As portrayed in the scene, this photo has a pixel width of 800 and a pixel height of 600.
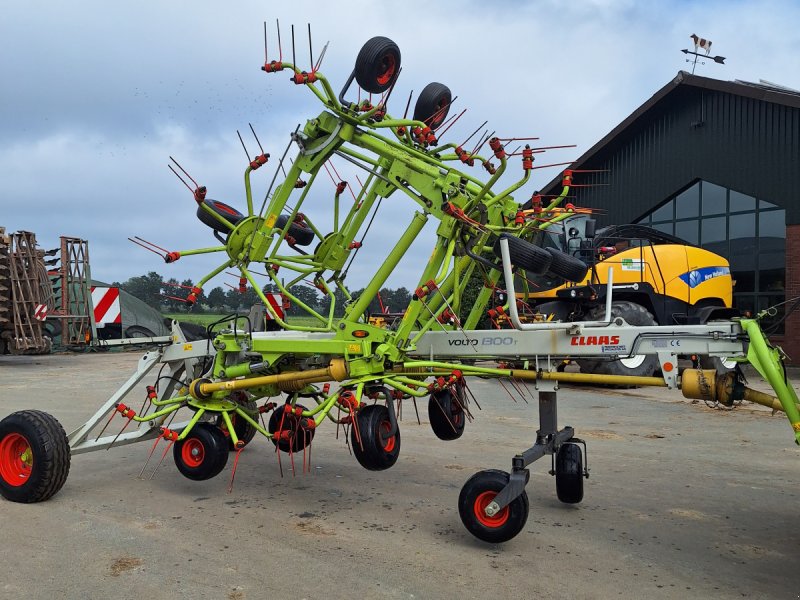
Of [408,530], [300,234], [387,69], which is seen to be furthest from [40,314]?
[408,530]

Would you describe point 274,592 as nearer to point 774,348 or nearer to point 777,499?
point 774,348

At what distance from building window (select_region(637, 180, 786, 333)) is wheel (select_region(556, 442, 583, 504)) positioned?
13.6 metres

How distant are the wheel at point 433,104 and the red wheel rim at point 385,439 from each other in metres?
2.82

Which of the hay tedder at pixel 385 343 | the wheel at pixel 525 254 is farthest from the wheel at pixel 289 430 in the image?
the wheel at pixel 525 254

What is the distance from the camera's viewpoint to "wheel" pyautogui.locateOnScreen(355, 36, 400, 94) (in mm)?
5504

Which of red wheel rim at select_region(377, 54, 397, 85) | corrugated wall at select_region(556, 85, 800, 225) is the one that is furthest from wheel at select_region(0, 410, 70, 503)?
corrugated wall at select_region(556, 85, 800, 225)

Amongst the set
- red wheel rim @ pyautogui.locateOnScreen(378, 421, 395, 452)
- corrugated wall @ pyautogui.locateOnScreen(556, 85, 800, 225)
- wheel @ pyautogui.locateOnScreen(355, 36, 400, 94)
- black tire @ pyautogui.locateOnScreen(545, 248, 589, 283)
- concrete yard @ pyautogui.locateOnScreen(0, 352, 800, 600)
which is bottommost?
concrete yard @ pyautogui.locateOnScreen(0, 352, 800, 600)

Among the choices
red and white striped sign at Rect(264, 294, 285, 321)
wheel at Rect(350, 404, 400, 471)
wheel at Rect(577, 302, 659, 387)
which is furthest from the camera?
wheel at Rect(577, 302, 659, 387)

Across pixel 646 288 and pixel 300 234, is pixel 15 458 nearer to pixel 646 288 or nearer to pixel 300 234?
pixel 300 234

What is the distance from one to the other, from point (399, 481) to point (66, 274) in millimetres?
14110

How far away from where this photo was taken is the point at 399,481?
644 cm

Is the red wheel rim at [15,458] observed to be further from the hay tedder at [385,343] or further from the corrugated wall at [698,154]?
the corrugated wall at [698,154]

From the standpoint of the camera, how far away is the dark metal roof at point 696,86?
17.0 metres

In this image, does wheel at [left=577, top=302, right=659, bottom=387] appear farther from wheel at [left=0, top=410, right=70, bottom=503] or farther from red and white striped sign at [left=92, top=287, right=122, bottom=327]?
wheel at [left=0, top=410, right=70, bottom=503]
